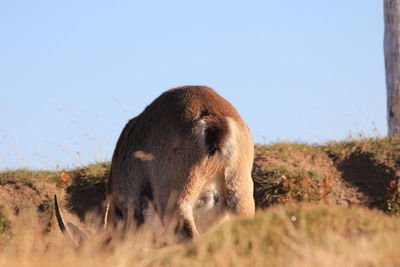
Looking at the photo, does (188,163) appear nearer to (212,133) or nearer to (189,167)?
(189,167)

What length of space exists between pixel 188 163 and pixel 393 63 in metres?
8.02

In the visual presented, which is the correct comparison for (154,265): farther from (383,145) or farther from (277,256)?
(383,145)

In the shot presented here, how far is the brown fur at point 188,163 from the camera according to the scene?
18.2 feet

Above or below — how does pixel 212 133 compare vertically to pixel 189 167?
above

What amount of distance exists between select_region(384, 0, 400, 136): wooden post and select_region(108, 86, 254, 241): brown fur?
704 cm

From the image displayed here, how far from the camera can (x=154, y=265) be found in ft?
11.9

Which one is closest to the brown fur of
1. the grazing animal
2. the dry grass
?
the grazing animal

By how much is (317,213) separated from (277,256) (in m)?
0.78

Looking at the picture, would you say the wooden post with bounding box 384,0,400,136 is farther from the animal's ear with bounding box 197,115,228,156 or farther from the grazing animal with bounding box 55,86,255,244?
the animal's ear with bounding box 197,115,228,156

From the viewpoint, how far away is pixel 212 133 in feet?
18.4

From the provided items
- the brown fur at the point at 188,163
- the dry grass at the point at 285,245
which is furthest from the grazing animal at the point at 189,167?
the dry grass at the point at 285,245

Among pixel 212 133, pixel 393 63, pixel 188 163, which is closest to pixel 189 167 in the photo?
pixel 188 163

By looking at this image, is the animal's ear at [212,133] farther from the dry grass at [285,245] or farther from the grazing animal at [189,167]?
the dry grass at [285,245]

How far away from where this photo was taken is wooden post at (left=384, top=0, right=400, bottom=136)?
12484 mm
